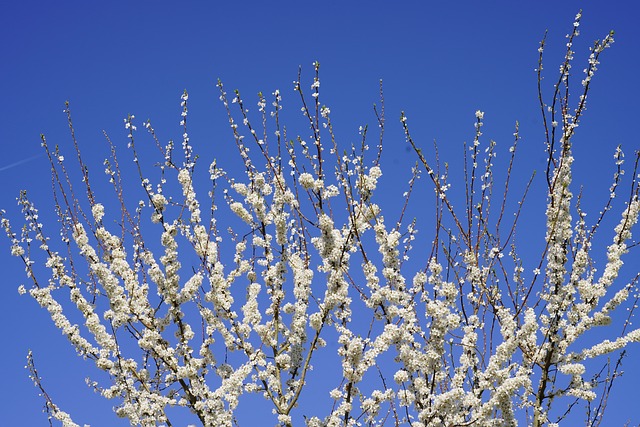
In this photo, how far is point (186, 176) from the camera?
759 cm

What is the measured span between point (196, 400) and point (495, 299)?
313cm

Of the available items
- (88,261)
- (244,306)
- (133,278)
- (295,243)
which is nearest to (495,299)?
(295,243)

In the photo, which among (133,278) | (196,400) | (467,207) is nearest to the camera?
(467,207)

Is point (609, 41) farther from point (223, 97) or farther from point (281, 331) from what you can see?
point (281, 331)

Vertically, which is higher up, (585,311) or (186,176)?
(186,176)

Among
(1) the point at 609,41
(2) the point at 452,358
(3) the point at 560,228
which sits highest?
(1) the point at 609,41

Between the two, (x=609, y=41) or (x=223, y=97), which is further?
(x=223, y=97)

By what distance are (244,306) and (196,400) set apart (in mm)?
1068

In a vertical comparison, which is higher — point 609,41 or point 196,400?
point 609,41

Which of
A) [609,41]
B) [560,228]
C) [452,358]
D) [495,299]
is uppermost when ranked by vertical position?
[609,41]

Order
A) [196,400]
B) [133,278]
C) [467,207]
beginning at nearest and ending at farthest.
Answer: [467,207], [196,400], [133,278]

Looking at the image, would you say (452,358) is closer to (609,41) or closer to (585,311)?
(585,311)

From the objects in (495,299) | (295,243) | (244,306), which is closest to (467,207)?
(495,299)

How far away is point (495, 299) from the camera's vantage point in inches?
261
